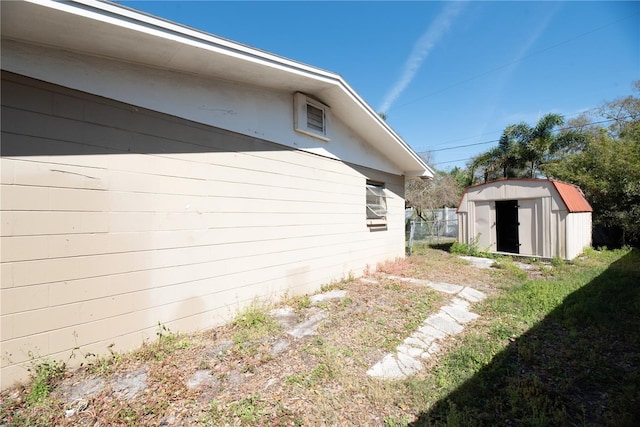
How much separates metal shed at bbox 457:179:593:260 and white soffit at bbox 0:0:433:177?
7161 millimetres

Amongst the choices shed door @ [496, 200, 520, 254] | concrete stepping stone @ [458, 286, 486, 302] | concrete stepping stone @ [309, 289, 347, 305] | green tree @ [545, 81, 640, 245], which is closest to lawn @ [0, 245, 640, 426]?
concrete stepping stone @ [309, 289, 347, 305]

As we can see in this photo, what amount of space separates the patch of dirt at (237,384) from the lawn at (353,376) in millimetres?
11

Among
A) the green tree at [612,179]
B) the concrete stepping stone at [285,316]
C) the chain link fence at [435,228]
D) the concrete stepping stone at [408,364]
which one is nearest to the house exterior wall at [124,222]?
the concrete stepping stone at [285,316]

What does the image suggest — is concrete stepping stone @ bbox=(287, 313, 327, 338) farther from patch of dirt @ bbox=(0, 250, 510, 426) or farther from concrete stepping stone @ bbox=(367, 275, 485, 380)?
concrete stepping stone @ bbox=(367, 275, 485, 380)

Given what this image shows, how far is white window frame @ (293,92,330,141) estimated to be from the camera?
4801 millimetres

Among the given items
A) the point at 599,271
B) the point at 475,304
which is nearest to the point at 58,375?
the point at 475,304

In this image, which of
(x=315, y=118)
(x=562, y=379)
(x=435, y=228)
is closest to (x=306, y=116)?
(x=315, y=118)

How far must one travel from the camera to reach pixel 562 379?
270cm

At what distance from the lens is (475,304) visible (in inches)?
192

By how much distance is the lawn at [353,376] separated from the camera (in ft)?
7.01

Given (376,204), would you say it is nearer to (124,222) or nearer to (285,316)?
(285,316)

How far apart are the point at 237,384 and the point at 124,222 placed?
1.93 m

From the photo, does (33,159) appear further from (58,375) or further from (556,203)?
(556,203)

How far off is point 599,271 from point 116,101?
32.6 ft
